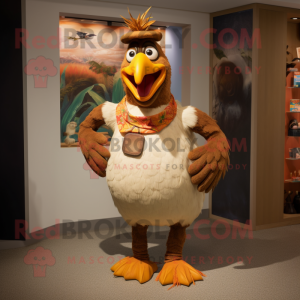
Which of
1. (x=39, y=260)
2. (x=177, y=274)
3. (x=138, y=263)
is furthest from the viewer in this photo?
(x=39, y=260)

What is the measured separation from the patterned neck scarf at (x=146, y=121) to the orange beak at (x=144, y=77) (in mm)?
159

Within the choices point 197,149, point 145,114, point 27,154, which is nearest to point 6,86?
point 27,154

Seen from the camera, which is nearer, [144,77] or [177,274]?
[144,77]

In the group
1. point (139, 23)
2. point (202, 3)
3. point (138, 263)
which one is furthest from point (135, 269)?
point (202, 3)

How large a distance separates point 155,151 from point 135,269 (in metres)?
0.88

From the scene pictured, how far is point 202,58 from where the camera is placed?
4395mm

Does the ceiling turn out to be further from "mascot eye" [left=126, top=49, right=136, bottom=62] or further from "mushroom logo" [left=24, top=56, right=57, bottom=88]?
"mascot eye" [left=126, top=49, right=136, bottom=62]

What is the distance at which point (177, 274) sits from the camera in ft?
8.88

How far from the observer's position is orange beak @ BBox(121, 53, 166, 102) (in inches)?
93.7

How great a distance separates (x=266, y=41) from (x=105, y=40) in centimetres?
161

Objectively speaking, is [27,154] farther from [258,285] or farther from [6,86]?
[258,285]

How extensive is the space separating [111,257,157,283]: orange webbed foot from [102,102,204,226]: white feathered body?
0.35 meters

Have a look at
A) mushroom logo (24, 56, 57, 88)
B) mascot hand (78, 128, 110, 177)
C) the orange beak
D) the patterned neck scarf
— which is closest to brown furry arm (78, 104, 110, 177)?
mascot hand (78, 128, 110, 177)

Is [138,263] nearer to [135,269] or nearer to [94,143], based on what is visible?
[135,269]
